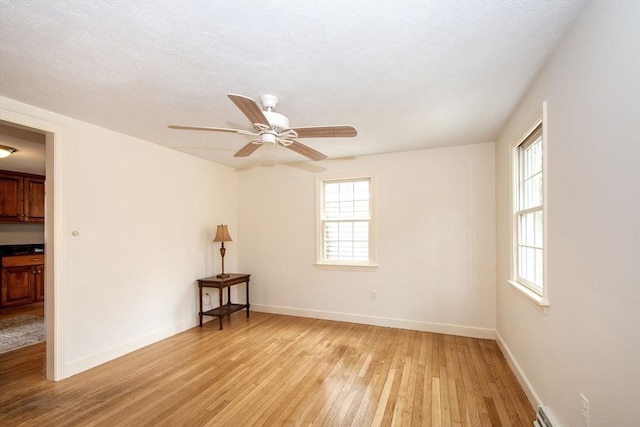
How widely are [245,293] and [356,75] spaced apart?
13.5 feet

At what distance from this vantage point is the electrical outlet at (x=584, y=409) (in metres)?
1.50

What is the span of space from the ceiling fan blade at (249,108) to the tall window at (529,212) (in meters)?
2.01

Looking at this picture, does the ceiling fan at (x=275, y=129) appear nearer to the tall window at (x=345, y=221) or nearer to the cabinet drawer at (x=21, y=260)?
the tall window at (x=345, y=221)

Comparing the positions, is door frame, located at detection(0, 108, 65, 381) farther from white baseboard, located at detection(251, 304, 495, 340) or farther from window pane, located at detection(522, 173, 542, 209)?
window pane, located at detection(522, 173, 542, 209)

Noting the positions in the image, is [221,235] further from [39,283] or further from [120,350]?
[39,283]

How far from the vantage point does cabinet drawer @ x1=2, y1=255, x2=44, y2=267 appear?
523 centimetres

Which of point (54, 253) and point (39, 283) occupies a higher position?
point (54, 253)

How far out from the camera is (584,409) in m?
1.53

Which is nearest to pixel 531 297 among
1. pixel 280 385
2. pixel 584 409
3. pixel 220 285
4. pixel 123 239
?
pixel 584 409

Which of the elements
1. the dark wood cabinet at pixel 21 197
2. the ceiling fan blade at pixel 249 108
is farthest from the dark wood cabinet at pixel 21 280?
the ceiling fan blade at pixel 249 108

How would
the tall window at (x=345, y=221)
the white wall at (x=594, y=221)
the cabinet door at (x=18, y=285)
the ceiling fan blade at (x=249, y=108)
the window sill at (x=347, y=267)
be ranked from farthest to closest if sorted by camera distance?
the cabinet door at (x=18, y=285) < the tall window at (x=345, y=221) < the window sill at (x=347, y=267) < the ceiling fan blade at (x=249, y=108) < the white wall at (x=594, y=221)

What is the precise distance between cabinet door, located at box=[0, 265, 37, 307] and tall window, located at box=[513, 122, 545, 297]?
770cm

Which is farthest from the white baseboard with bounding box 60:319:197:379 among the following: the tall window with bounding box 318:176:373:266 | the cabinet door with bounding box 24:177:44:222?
the cabinet door with bounding box 24:177:44:222

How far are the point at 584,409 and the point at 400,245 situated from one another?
8.81ft
